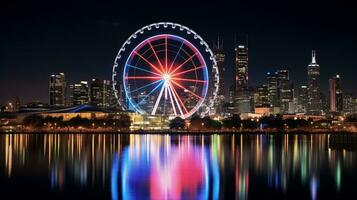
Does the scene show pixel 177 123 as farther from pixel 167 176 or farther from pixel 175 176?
pixel 175 176

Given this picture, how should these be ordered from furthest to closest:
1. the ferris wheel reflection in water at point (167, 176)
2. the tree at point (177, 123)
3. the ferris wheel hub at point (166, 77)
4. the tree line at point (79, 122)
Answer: the tree line at point (79, 122) < the tree at point (177, 123) < the ferris wheel hub at point (166, 77) < the ferris wheel reflection in water at point (167, 176)

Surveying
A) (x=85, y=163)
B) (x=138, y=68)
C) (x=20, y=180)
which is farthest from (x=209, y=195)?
(x=138, y=68)

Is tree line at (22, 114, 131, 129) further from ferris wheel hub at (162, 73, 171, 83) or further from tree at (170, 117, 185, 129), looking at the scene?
ferris wheel hub at (162, 73, 171, 83)

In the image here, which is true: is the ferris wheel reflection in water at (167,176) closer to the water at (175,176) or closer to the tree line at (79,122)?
the water at (175,176)

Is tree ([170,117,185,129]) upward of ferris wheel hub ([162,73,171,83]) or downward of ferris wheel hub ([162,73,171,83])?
downward

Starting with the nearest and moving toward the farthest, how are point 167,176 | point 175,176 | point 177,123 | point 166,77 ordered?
1. point 175,176
2. point 167,176
3. point 166,77
4. point 177,123

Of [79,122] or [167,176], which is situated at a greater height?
[167,176]

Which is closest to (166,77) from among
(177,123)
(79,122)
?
(177,123)

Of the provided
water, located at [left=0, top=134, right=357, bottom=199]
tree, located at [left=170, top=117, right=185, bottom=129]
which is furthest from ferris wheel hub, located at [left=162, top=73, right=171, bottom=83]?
tree, located at [left=170, top=117, right=185, bottom=129]

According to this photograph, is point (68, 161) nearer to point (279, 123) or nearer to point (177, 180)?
point (177, 180)

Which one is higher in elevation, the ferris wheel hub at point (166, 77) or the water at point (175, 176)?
the ferris wheel hub at point (166, 77)

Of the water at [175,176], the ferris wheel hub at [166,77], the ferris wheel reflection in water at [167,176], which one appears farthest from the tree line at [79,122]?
the ferris wheel reflection in water at [167,176]
